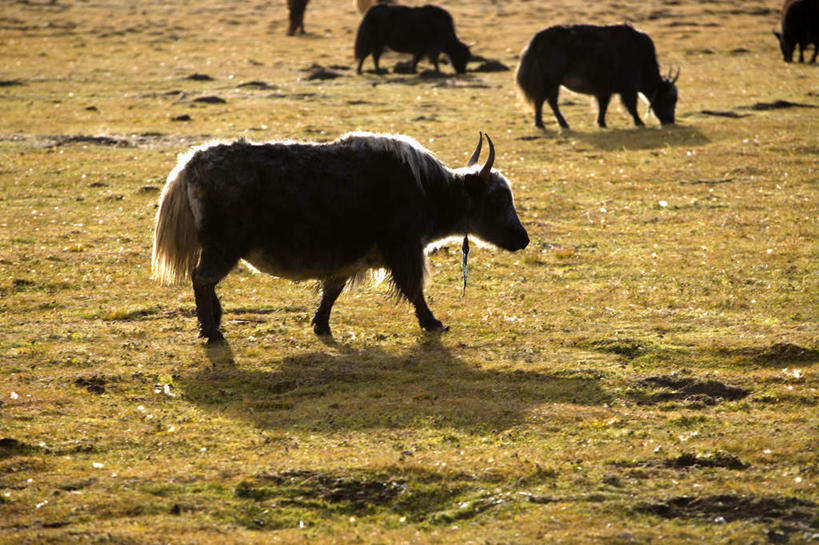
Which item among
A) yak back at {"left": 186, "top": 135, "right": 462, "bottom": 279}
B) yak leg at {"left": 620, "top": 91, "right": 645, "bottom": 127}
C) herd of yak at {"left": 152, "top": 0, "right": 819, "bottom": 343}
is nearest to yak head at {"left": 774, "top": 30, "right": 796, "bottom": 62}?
yak leg at {"left": 620, "top": 91, "right": 645, "bottom": 127}

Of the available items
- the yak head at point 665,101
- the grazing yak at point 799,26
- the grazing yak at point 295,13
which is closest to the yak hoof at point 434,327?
the yak head at point 665,101

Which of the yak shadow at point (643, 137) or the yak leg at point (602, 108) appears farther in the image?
the yak leg at point (602, 108)

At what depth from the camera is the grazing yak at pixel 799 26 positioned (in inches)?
1106

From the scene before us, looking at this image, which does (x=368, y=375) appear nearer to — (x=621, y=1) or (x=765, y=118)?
(x=765, y=118)

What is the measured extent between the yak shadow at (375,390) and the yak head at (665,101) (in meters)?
12.6

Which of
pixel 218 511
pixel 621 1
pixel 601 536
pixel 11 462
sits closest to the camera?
pixel 601 536

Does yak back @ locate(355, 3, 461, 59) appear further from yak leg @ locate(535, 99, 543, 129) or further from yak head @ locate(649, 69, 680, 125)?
yak head @ locate(649, 69, 680, 125)

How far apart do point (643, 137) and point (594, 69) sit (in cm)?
164

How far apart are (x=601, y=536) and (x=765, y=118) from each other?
16.1 meters

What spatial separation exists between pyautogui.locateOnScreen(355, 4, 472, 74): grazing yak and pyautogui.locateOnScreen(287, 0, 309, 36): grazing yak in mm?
8922

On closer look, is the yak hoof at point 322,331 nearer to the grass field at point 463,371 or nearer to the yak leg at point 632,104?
the grass field at point 463,371

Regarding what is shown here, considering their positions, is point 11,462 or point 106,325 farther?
point 106,325

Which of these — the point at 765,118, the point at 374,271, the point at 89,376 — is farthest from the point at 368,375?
the point at 765,118

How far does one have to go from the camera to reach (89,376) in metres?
7.90
